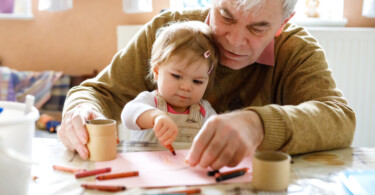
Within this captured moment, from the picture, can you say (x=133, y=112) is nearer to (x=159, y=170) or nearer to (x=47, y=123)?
(x=159, y=170)

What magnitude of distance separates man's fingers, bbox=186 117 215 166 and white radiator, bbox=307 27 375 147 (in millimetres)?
1950

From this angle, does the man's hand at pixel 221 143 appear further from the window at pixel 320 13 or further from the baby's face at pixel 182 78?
the window at pixel 320 13

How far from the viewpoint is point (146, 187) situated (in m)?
0.83

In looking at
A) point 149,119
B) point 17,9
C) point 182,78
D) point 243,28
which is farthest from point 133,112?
point 17,9

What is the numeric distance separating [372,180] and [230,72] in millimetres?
735

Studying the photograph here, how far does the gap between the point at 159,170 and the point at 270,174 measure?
0.82ft

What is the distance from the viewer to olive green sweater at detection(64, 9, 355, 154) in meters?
1.06

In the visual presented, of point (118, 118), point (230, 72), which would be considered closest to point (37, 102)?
point (118, 118)

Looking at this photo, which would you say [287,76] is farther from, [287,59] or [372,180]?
[372,180]

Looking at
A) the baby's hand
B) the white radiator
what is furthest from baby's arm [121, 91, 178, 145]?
the white radiator

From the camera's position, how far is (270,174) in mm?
802

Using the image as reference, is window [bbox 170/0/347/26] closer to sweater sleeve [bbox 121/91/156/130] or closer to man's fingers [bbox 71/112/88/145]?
sweater sleeve [bbox 121/91/156/130]

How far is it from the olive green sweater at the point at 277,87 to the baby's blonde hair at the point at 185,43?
0.16 metres

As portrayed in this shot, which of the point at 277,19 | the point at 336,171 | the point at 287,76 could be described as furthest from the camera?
the point at 287,76
